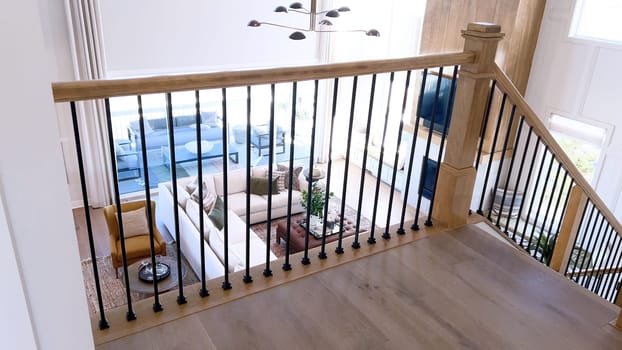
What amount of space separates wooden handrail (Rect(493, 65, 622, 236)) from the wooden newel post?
0.11 m

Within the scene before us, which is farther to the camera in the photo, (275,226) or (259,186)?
(259,186)

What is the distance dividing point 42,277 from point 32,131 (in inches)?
12.5

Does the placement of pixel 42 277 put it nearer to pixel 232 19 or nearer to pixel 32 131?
pixel 32 131

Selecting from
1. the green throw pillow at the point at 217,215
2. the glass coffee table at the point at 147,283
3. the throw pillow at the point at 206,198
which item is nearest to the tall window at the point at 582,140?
the green throw pillow at the point at 217,215

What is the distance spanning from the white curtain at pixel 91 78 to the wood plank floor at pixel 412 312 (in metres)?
5.72

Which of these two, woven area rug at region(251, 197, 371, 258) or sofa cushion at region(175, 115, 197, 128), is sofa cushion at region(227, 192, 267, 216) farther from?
sofa cushion at region(175, 115, 197, 128)

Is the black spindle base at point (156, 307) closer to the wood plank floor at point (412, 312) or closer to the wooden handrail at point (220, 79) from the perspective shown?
the wood plank floor at point (412, 312)

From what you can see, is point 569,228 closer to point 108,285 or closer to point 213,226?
point 213,226

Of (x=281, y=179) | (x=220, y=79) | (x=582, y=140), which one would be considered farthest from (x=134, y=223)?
(x=582, y=140)

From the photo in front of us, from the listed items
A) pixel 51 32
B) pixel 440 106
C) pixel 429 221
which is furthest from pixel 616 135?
pixel 51 32

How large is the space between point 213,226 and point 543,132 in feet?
13.9

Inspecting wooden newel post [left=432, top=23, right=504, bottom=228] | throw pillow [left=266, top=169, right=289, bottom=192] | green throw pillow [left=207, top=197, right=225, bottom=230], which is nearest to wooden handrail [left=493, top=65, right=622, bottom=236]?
wooden newel post [left=432, top=23, right=504, bottom=228]

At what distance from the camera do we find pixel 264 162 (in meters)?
8.88

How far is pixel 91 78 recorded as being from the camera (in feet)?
22.2
